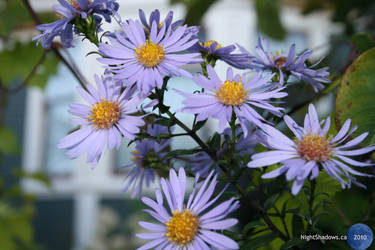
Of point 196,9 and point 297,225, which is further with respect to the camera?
point 196,9

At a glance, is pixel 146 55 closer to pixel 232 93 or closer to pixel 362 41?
pixel 232 93

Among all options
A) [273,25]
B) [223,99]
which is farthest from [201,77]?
[273,25]

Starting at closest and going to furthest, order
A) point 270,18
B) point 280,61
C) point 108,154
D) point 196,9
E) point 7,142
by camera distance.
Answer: point 280,61, point 196,9, point 270,18, point 7,142, point 108,154

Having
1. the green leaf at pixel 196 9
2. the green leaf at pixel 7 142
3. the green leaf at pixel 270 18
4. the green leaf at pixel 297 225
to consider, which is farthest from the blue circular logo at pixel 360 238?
the green leaf at pixel 7 142

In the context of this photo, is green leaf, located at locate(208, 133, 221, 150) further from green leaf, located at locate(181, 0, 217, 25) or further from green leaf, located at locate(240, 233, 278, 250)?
green leaf, located at locate(181, 0, 217, 25)

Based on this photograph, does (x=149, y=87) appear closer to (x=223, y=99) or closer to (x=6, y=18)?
(x=223, y=99)

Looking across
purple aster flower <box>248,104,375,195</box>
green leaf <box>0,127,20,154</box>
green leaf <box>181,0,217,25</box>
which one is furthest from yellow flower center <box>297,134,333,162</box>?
green leaf <box>0,127,20,154</box>

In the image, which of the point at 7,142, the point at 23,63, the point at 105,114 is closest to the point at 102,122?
the point at 105,114
